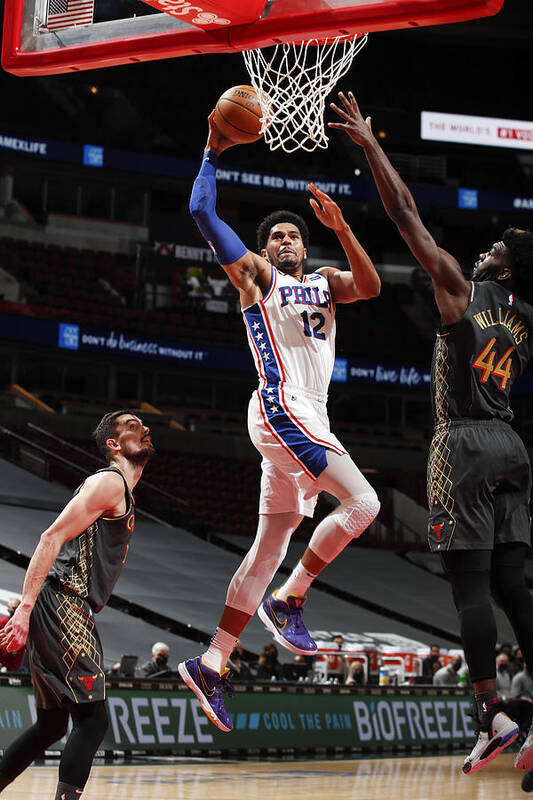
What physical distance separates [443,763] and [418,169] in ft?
79.6

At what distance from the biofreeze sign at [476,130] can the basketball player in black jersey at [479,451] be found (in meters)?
28.0

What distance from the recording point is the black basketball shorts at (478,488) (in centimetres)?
451

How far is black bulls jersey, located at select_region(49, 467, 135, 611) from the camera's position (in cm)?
568

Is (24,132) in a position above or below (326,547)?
above

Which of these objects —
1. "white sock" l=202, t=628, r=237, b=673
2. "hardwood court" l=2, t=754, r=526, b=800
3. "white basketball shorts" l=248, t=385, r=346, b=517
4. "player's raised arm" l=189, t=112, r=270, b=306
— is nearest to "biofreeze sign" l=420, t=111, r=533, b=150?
"hardwood court" l=2, t=754, r=526, b=800

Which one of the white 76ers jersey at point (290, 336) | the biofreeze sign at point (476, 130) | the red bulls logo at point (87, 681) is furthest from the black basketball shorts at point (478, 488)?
the biofreeze sign at point (476, 130)

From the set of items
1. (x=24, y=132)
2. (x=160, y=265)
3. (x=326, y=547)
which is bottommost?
(x=326, y=547)

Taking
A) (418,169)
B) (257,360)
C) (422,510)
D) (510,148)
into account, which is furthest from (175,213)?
(257,360)

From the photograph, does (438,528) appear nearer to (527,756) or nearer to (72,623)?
(527,756)

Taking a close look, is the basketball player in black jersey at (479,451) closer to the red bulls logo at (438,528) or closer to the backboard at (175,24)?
the red bulls logo at (438,528)

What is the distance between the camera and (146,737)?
12383mm

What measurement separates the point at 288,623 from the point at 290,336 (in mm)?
1547

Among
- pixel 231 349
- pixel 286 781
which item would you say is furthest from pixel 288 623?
pixel 231 349

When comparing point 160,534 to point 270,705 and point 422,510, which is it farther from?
point 270,705
